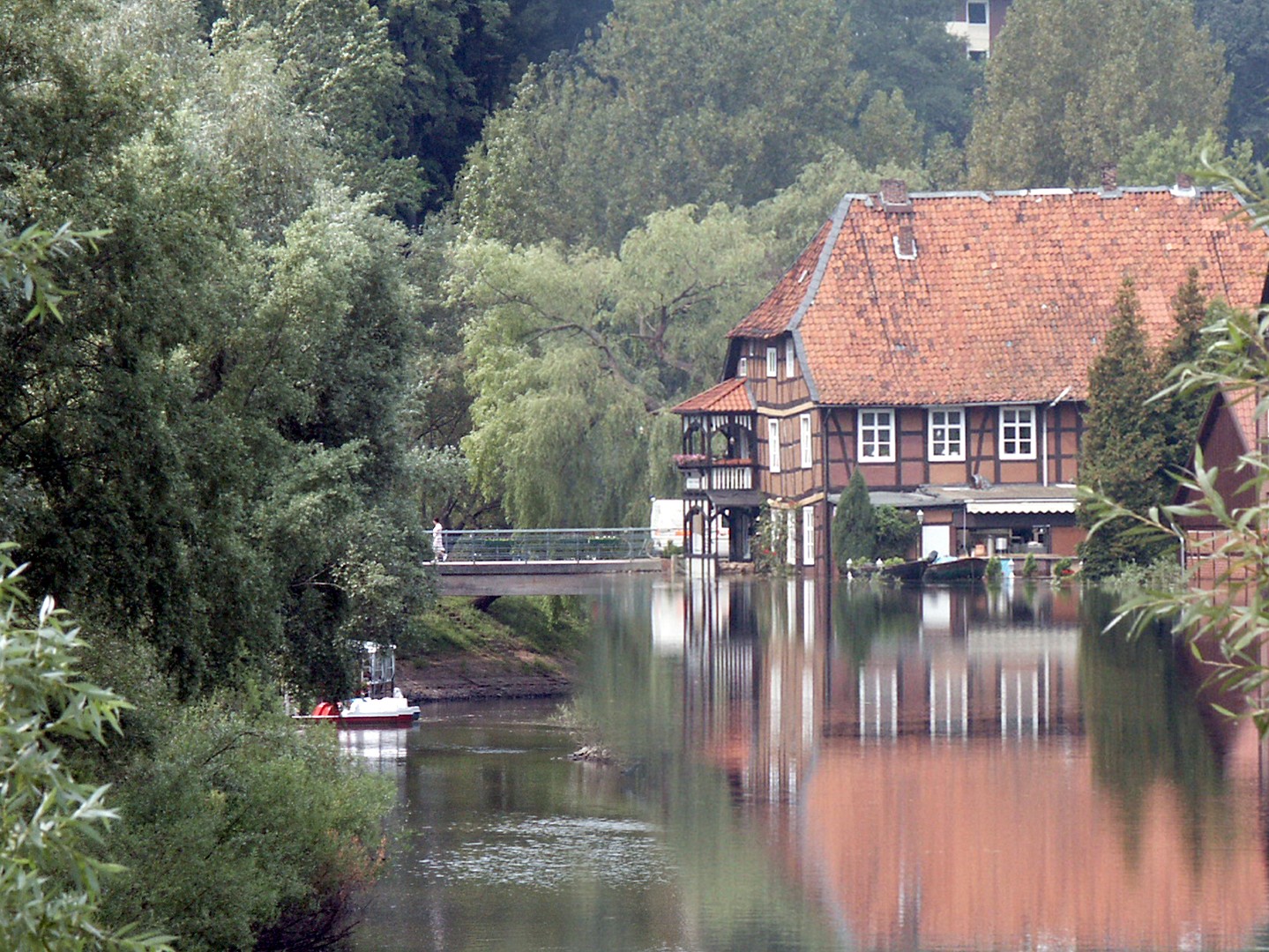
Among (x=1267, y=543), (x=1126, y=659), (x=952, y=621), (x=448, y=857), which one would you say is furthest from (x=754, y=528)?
(x=1267, y=543)

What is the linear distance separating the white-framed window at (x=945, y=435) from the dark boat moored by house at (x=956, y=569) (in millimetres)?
2747

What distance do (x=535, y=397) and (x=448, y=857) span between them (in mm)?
22877

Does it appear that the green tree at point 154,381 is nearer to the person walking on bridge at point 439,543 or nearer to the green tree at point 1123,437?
the person walking on bridge at point 439,543

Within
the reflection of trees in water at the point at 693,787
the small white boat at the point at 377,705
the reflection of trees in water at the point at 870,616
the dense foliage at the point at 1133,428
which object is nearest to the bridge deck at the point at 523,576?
the reflection of trees in water at the point at 693,787

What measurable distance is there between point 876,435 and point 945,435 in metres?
1.50

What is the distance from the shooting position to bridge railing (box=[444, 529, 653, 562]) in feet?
125

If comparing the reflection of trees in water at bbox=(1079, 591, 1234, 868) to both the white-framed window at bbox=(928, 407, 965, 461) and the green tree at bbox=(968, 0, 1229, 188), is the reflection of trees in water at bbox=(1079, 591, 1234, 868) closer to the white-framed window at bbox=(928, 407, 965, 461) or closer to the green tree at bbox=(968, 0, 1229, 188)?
the white-framed window at bbox=(928, 407, 965, 461)

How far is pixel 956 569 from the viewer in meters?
45.0

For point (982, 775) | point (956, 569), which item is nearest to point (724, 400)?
point (956, 569)

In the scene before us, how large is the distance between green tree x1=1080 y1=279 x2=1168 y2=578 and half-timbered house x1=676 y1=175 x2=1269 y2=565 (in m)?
2.39

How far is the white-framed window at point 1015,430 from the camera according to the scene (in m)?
47.0

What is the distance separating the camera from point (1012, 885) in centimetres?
2053

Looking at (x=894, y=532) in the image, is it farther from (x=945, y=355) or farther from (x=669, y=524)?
(x=669, y=524)

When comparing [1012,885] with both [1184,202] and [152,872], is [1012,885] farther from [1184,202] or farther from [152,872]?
[1184,202]
